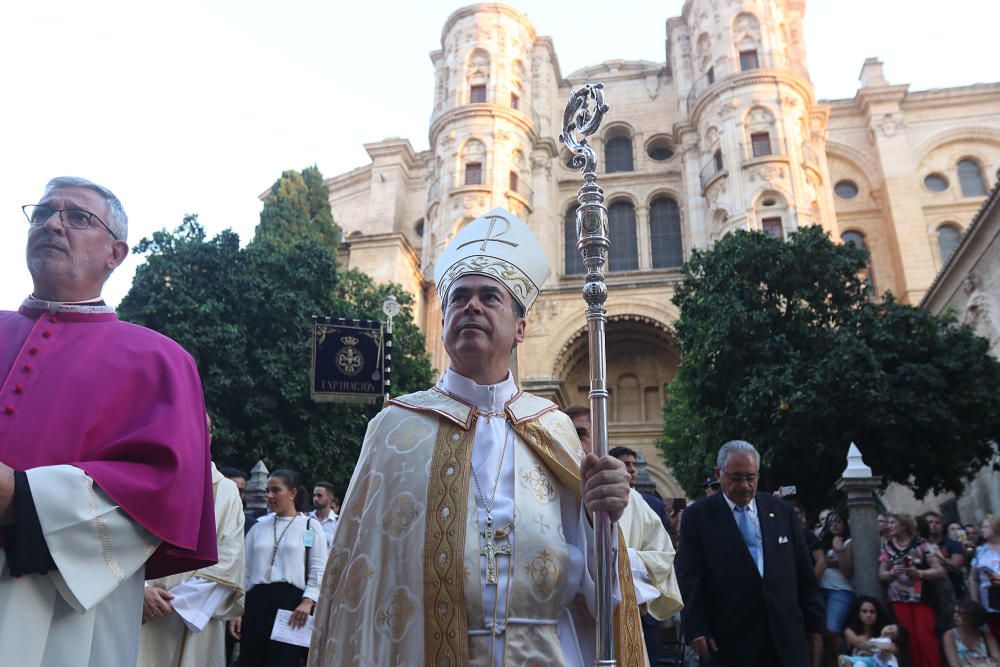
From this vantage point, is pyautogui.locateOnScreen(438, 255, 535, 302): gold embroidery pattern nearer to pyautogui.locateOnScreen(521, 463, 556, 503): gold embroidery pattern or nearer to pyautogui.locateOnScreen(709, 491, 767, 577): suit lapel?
pyautogui.locateOnScreen(521, 463, 556, 503): gold embroidery pattern

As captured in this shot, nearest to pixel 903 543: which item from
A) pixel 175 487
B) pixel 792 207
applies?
pixel 175 487

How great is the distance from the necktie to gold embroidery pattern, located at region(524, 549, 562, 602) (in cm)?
267

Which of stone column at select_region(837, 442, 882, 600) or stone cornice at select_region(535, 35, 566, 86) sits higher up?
stone cornice at select_region(535, 35, 566, 86)

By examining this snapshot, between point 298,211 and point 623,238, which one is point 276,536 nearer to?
point 298,211

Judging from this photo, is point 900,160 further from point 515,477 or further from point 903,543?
point 515,477

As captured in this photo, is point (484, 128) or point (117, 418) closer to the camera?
point (117, 418)

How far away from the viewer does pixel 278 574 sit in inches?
225

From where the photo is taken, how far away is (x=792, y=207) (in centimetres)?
2478

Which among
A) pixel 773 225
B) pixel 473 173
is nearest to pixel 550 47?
pixel 473 173

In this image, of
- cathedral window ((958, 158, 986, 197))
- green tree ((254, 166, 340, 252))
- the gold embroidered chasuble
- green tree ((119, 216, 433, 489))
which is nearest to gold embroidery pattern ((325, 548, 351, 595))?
the gold embroidered chasuble

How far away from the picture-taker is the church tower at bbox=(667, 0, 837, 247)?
25188 mm

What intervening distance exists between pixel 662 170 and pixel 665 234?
2769 millimetres

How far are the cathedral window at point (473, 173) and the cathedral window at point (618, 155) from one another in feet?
22.4

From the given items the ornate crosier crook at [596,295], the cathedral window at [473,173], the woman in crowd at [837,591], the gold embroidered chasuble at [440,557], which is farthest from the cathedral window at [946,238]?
the gold embroidered chasuble at [440,557]
